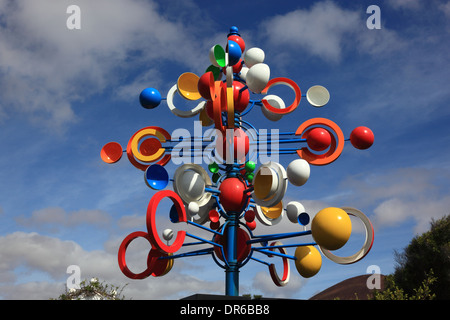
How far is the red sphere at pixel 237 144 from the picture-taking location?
1233cm

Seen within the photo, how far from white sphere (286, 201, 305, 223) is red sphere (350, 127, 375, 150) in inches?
93.6

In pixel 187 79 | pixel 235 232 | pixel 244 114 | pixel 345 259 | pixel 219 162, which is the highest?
pixel 187 79

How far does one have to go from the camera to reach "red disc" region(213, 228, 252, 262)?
1259 centimetres

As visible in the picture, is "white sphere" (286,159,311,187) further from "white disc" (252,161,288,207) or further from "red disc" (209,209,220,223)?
"red disc" (209,209,220,223)

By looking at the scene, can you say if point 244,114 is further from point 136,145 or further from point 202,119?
point 136,145

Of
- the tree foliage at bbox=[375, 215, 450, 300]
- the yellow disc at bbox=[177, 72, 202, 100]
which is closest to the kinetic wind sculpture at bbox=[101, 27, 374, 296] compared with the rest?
the yellow disc at bbox=[177, 72, 202, 100]

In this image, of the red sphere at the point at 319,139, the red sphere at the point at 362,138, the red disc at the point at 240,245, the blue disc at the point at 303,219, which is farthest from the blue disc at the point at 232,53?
the red disc at the point at 240,245

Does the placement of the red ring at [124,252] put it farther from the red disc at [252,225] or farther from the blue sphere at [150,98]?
the blue sphere at [150,98]

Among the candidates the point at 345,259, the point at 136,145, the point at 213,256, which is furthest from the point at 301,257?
the point at 136,145

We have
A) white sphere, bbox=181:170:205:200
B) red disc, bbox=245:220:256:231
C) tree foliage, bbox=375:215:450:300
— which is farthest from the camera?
tree foliage, bbox=375:215:450:300

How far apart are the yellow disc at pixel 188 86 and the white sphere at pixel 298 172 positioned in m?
3.85

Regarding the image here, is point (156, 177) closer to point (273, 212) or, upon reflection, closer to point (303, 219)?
point (273, 212)

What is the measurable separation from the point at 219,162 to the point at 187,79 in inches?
105
